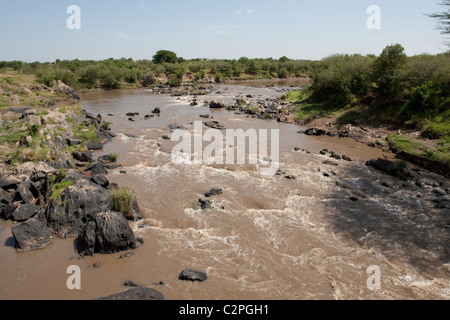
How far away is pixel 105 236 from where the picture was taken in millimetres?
9500

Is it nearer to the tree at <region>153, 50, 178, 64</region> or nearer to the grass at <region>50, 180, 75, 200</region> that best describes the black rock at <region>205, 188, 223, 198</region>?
the grass at <region>50, 180, 75, 200</region>

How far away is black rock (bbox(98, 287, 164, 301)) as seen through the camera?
733 cm

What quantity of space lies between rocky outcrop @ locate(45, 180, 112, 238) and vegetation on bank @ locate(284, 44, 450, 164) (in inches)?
765

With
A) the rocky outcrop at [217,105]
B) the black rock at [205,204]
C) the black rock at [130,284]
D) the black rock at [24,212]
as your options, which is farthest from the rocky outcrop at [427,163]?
the rocky outcrop at [217,105]

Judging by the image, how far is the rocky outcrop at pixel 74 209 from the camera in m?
10.5

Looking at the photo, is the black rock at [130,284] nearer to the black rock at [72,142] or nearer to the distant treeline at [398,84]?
the black rock at [72,142]

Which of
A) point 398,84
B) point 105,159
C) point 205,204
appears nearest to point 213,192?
point 205,204

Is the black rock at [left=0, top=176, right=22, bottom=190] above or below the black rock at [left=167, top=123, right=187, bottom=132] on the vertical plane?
below

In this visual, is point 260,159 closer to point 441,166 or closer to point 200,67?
point 441,166

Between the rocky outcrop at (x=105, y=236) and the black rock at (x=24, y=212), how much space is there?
312 cm

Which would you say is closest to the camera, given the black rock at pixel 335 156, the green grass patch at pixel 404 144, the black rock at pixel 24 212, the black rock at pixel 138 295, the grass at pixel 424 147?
the black rock at pixel 138 295

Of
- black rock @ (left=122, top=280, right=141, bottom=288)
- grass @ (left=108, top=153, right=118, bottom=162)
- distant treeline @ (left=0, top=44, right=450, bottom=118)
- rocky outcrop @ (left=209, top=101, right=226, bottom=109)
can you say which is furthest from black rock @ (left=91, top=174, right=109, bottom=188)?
rocky outcrop @ (left=209, top=101, right=226, bottom=109)

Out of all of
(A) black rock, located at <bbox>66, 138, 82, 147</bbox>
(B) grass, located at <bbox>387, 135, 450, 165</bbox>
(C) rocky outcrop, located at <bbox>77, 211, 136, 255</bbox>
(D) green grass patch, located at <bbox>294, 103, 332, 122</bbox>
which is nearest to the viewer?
(C) rocky outcrop, located at <bbox>77, 211, 136, 255</bbox>
